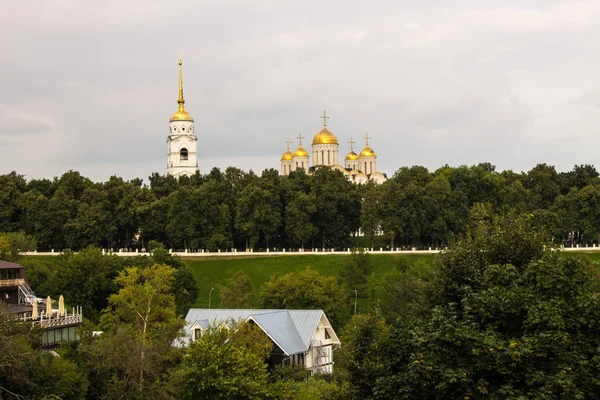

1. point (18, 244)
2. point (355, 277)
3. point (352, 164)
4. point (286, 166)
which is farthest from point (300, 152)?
point (355, 277)

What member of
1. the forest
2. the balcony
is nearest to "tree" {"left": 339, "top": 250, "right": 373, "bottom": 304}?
the forest

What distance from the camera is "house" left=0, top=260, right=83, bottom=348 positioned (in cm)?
4459

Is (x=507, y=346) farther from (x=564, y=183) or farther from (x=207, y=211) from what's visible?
(x=564, y=183)

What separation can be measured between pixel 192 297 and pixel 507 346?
49.1 metres

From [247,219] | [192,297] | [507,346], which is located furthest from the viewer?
[247,219]

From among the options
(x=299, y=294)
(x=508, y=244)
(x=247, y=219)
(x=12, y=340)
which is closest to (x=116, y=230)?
(x=247, y=219)

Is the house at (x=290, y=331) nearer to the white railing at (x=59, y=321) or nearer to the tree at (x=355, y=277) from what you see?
the white railing at (x=59, y=321)

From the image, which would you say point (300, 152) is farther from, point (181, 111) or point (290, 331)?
point (290, 331)

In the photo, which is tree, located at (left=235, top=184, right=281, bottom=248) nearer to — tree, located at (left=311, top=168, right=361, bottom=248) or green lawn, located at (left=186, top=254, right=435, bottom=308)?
green lawn, located at (left=186, top=254, right=435, bottom=308)

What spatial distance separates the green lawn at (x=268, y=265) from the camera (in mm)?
84812

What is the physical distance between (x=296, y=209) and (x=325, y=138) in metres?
48.4

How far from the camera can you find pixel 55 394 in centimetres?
3547

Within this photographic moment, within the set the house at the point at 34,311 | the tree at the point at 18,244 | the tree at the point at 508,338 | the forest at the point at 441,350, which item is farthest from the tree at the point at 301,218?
the tree at the point at 508,338

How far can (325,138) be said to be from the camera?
5625 inches
